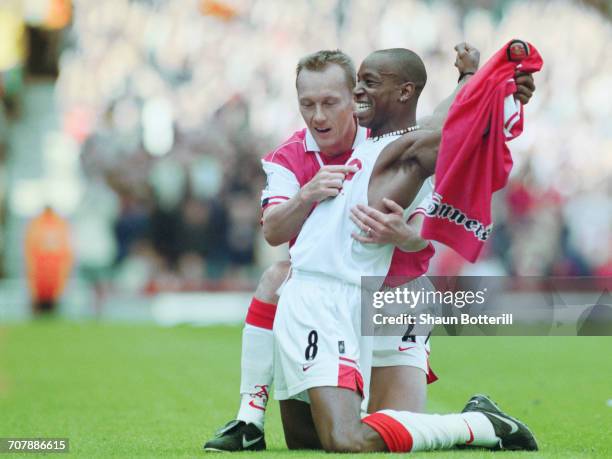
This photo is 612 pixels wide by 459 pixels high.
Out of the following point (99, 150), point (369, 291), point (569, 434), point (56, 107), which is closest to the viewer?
point (369, 291)

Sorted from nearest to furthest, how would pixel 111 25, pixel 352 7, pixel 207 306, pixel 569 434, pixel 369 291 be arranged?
pixel 369 291 < pixel 569 434 < pixel 207 306 < pixel 111 25 < pixel 352 7

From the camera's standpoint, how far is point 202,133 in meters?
22.9

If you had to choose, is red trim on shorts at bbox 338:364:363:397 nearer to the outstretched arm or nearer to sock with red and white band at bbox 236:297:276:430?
sock with red and white band at bbox 236:297:276:430

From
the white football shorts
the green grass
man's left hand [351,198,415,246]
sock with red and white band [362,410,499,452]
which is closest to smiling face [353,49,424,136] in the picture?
man's left hand [351,198,415,246]

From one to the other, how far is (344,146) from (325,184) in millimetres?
572

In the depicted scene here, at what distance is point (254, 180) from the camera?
2145 cm

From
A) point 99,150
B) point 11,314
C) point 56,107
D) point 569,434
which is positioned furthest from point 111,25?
point 569,434

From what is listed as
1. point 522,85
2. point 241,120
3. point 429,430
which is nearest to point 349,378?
point 429,430

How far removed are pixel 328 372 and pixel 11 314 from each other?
17.0 meters

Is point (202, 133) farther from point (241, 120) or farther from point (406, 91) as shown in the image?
point (406, 91)

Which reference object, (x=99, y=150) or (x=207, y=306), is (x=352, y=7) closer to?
(x=99, y=150)

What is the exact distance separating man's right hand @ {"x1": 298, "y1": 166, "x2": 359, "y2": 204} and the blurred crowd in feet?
47.4

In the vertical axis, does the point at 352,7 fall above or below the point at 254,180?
above

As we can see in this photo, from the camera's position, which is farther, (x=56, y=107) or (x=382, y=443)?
(x=56, y=107)
